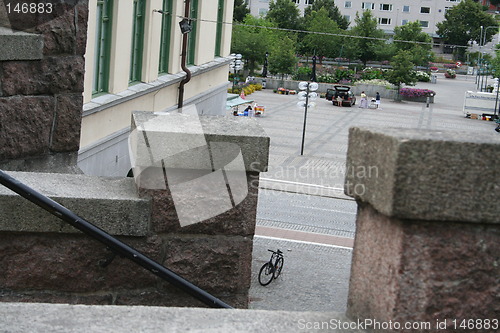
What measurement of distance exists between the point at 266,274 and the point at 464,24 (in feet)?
366

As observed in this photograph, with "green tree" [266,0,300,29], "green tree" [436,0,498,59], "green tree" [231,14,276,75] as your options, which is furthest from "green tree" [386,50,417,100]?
"green tree" [436,0,498,59]

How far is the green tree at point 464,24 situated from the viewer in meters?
121

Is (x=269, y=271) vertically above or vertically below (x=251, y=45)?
below

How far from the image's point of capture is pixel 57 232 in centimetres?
420

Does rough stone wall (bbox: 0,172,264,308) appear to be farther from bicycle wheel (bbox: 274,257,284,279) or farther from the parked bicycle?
bicycle wheel (bbox: 274,257,284,279)

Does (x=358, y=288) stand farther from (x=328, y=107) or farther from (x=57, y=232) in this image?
(x=328, y=107)

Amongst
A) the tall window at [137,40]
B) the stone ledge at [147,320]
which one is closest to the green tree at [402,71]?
the tall window at [137,40]

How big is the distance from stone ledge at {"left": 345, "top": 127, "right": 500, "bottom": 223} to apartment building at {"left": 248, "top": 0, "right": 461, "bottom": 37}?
12508cm

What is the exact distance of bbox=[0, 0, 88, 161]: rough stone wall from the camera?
5.23m

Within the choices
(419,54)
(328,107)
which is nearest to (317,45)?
(419,54)

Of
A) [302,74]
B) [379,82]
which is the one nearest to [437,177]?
[379,82]

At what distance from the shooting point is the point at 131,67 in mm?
23844

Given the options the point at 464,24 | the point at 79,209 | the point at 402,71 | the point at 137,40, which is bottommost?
the point at 402,71

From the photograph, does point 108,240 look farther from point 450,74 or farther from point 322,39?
point 450,74
